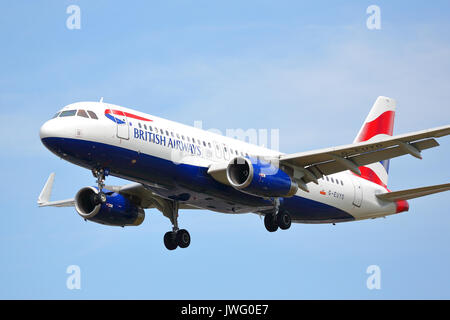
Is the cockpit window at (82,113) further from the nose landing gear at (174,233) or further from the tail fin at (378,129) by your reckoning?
the tail fin at (378,129)


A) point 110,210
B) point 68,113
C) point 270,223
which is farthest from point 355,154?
point 68,113

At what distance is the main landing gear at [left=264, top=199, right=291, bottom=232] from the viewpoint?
40.5 m

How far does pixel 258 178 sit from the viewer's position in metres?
37.1

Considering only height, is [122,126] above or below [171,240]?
above

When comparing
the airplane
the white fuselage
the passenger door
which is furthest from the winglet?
the passenger door

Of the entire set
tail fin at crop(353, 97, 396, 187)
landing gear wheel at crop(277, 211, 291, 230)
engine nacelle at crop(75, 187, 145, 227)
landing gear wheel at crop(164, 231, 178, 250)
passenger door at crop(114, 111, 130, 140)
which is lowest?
landing gear wheel at crop(164, 231, 178, 250)

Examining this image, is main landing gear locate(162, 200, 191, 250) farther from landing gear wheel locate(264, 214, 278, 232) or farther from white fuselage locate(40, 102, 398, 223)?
landing gear wheel locate(264, 214, 278, 232)

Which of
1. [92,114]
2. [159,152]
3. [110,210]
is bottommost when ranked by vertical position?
[110,210]

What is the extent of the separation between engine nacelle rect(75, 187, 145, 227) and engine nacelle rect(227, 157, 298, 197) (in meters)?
7.42

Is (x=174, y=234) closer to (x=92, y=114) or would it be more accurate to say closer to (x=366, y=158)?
(x=92, y=114)

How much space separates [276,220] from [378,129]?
12.3m

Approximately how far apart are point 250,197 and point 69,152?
9.49m

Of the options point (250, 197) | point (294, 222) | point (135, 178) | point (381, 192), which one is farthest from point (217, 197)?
point (381, 192)

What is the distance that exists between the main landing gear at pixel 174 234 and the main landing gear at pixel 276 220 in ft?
15.2
